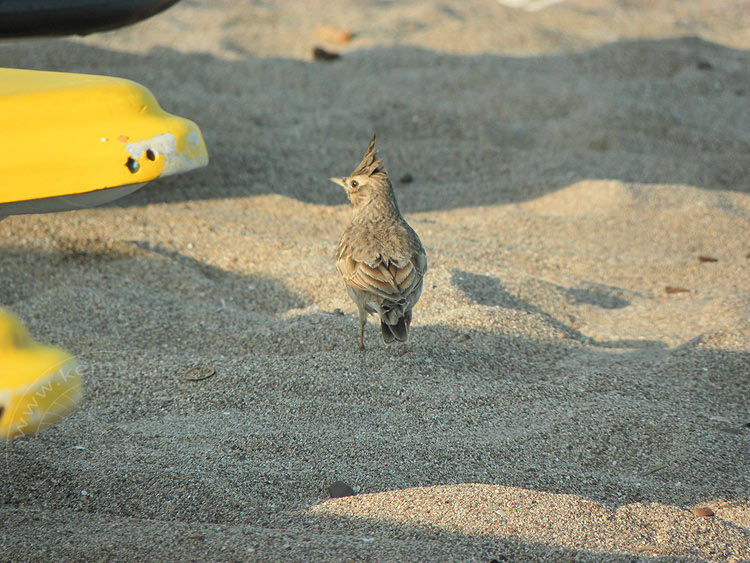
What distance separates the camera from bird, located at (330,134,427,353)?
356 centimetres

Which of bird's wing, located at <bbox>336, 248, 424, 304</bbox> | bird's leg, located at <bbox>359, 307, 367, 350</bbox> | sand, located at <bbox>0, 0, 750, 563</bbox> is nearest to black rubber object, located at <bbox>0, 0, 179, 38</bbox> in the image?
sand, located at <bbox>0, 0, 750, 563</bbox>

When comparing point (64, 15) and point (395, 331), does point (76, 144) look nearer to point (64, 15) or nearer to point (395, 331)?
point (64, 15)

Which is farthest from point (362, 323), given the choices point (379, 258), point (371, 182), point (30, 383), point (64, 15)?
point (64, 15)

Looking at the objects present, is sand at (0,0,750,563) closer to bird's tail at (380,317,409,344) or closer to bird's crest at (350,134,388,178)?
→ bird's tail at (380,317,409,344)

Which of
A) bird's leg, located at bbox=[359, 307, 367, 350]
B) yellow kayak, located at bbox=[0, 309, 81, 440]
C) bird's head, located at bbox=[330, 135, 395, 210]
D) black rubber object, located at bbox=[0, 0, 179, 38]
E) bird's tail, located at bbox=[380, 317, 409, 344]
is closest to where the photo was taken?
black rubber object, located at bbox=[0, 0, 179, 38]

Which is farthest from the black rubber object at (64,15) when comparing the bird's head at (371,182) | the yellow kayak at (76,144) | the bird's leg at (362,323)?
the bird's head at (371,182)

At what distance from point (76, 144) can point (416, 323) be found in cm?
260

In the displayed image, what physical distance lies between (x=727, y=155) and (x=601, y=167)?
1.35 m

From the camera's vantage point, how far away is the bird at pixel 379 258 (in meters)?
3.56

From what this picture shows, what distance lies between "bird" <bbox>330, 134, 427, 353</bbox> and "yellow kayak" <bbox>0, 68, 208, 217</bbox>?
1.76 meters

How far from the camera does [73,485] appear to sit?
8.41 ft

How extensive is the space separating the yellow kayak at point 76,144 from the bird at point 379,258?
5.78ft

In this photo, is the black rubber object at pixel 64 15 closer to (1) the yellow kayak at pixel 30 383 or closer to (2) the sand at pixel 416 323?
(1) the yellow kayak at pixel 30 383

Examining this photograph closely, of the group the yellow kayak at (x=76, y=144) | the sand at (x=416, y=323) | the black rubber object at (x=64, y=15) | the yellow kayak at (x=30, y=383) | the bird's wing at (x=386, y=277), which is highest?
the black rubber object at (x=64, y=15)
